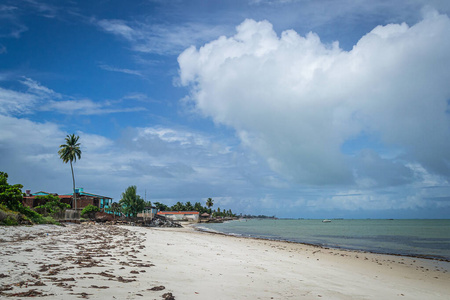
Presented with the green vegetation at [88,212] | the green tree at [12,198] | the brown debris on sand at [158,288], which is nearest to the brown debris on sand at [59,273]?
the brown debris on sand at [158,288]

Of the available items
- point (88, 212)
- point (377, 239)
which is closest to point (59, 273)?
point (377, 239)

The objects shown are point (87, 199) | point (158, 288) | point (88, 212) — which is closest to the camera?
point (158, 288)

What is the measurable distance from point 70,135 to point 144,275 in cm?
7358

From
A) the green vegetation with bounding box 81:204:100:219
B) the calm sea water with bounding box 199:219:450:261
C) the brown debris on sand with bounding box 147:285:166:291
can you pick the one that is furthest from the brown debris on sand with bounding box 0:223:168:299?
the green vegetation with bounding box 81:204:100:219

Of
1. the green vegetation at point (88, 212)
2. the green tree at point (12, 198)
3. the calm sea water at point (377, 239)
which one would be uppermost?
the green tree at point (12, 198)

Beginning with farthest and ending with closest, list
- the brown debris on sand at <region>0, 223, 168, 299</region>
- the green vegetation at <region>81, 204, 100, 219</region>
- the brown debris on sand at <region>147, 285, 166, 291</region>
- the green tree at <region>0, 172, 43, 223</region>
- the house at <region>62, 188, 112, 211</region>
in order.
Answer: the house at <region>62, 188, 112, 211</region>, the green vegetation at <region>81, 204, 100, 219</region>, the green tree at <region>0, 172, 43, 223</region>, the brown debris on sand at <region>147, 285, 166, 291</region>, the brown debris on sand at <region>0, 223, 168, 299</region>

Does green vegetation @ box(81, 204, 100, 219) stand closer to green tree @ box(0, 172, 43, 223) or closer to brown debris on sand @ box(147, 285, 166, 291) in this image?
green tree @ box(0, 172, 43, 223)

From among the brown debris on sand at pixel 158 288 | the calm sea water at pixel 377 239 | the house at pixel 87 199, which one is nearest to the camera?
the brown debris on sand at pixel 158 288

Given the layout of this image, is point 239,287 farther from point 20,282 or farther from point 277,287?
point 20,282

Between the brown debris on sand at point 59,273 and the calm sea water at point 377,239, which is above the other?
Result: the brown debris on sand at point 59,273

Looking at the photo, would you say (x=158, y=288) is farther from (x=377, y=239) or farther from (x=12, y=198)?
(x=377, y=239)

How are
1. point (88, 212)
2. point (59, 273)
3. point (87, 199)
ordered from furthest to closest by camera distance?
point (87, 199)
point (88, 212)
point (59, 273)

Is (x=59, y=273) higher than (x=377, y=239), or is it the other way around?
(x=59, y=273)

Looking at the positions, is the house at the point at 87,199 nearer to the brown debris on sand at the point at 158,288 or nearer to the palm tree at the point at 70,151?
the palm tree at the point at 70,151
